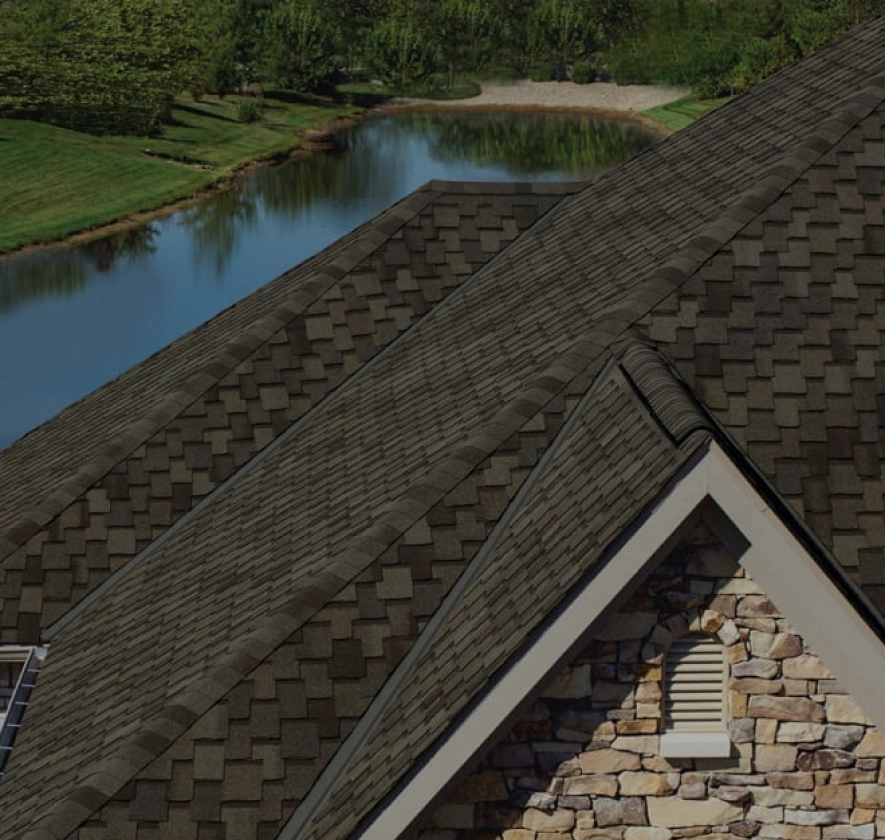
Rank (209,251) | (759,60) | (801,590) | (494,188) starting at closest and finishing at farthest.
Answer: (801,590) < (494,188) < (209,251) < (759,60)

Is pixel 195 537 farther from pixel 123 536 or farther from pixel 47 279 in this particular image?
pixel 47 279

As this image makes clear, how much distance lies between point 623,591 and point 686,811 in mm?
1183

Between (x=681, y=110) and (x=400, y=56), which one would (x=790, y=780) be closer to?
(x=681, y=110)

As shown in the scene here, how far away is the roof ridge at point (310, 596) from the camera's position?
26.8ft

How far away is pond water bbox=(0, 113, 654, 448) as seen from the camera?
138 ft

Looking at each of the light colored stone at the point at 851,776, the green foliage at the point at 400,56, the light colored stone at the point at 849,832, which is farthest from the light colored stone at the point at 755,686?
the green foliage at the point at 400,56

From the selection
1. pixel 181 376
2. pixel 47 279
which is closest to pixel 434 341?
pixel 181 376

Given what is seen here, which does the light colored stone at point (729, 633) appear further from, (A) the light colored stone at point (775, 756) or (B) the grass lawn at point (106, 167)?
(B) the grass lawn at point (106, 167)

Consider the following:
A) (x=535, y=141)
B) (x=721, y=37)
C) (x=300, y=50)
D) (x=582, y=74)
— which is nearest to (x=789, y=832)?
(x=535, y=141)

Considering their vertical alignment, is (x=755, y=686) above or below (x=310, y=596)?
below

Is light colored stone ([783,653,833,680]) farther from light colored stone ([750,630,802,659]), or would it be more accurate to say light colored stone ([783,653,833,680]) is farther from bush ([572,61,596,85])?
bush ([572,61,596,85])

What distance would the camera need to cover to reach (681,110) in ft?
320

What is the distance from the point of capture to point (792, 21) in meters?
99.4

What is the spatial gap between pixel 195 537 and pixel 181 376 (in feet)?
8.27
